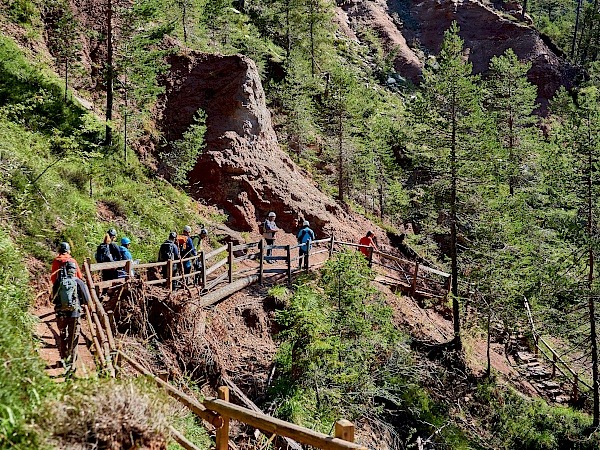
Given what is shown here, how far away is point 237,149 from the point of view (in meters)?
21.7

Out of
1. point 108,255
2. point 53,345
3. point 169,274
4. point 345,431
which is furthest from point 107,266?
point 345,431

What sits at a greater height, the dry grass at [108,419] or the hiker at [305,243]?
the dry grass at [108,419]

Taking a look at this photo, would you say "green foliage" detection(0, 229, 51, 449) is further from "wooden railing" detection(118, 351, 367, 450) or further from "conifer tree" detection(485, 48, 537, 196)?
"conifer tree" detection(485, 48, 537, 196)

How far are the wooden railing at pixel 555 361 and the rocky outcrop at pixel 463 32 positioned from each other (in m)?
41.2

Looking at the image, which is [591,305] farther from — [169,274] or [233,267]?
[169,274]

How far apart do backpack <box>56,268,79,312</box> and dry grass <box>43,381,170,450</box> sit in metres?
3.57

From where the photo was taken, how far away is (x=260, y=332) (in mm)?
13062

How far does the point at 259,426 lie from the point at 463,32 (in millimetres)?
70025

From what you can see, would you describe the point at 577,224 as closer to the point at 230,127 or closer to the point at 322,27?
the point at 230,127

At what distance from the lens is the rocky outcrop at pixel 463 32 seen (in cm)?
5525

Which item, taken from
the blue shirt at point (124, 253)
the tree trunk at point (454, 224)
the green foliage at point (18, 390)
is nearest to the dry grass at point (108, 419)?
the green foliage at point (18, 390)

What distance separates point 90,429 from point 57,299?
4.23 m

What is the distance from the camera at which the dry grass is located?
328 centimetres

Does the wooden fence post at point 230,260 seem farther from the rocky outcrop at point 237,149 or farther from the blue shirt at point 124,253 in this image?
the rocky outcrop at point 237,149
